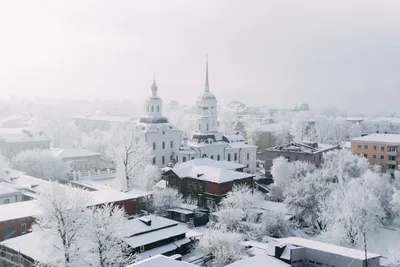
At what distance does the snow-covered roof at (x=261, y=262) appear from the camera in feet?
65.4

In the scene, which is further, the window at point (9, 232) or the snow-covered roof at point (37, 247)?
the window at point (9, 232)

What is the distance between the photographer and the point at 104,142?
60281 mm

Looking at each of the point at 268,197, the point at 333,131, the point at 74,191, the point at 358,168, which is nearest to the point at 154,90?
the point at 268,197

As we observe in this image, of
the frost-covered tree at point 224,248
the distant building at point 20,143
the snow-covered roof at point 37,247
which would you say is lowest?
the frost-covered tree at point 224,248

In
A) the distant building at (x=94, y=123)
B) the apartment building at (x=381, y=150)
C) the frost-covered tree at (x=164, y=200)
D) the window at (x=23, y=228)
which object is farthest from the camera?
the distant building at (x=94, y=123)

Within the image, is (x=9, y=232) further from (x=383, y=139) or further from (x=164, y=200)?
(x=383, y=139)

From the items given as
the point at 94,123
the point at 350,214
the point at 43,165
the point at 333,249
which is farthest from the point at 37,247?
the point at 94,123

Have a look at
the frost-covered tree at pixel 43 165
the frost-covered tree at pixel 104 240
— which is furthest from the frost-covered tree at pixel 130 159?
the frost-covered tree at pixel 104 240

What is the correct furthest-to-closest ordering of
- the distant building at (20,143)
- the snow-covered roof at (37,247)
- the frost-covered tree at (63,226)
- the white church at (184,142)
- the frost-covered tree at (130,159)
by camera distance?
the distant building at (20,143) < the white church at (184,142) < the frost-covered tree at (130,159) < the snow-covered roof at (37,247) < the frost-covered tree at (63,226)

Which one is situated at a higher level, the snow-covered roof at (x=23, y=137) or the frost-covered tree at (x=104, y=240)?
the snow-covered roof at (x=23, y=137)

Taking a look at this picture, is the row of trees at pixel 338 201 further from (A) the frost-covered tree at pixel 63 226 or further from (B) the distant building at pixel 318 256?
(A) the frost-covered tree at pixel 63 226

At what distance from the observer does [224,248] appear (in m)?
22.8

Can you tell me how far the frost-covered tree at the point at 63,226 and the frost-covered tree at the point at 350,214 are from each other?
666 inches

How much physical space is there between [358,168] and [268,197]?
9.90 metres
